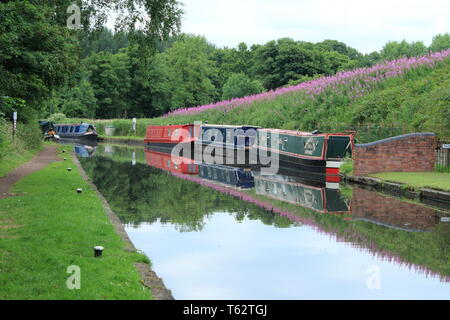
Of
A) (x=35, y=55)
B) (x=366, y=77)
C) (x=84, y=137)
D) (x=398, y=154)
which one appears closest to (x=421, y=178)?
(x=398, y=154)

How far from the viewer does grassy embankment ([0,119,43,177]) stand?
666 inches

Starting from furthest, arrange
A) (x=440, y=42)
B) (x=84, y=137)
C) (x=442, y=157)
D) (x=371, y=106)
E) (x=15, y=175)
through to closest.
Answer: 1. (x=440, y=42)
2. (x=84, y=137)
3. (x=371, y=106)
4. (x=442, y=157)
5. (x=15, y=175)

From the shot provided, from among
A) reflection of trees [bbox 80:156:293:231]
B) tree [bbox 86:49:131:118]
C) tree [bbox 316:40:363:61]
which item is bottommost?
reflection of trees [bbox 80:156:293:231]

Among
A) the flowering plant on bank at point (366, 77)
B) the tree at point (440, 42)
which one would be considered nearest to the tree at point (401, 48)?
the tree at point (440, 42)

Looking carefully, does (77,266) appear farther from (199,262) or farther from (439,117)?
Answer: (439,117)

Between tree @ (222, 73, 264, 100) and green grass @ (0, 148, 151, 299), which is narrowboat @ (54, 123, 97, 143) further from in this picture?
green grass @ (0, 148, 151, 299)

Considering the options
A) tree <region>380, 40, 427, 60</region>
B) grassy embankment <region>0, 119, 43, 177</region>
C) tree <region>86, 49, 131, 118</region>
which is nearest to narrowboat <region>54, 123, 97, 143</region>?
tree <region>86, 49, 131, 118</region>

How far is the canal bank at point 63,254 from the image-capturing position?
5.36m

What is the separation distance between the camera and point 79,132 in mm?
51781

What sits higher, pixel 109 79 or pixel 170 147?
pixel 109 79

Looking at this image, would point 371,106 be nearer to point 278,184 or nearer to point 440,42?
point 278,184

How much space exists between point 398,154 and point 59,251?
13586mm

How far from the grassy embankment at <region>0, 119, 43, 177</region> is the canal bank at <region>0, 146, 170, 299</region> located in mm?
3611

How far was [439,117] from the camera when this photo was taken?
16719 millimetres
